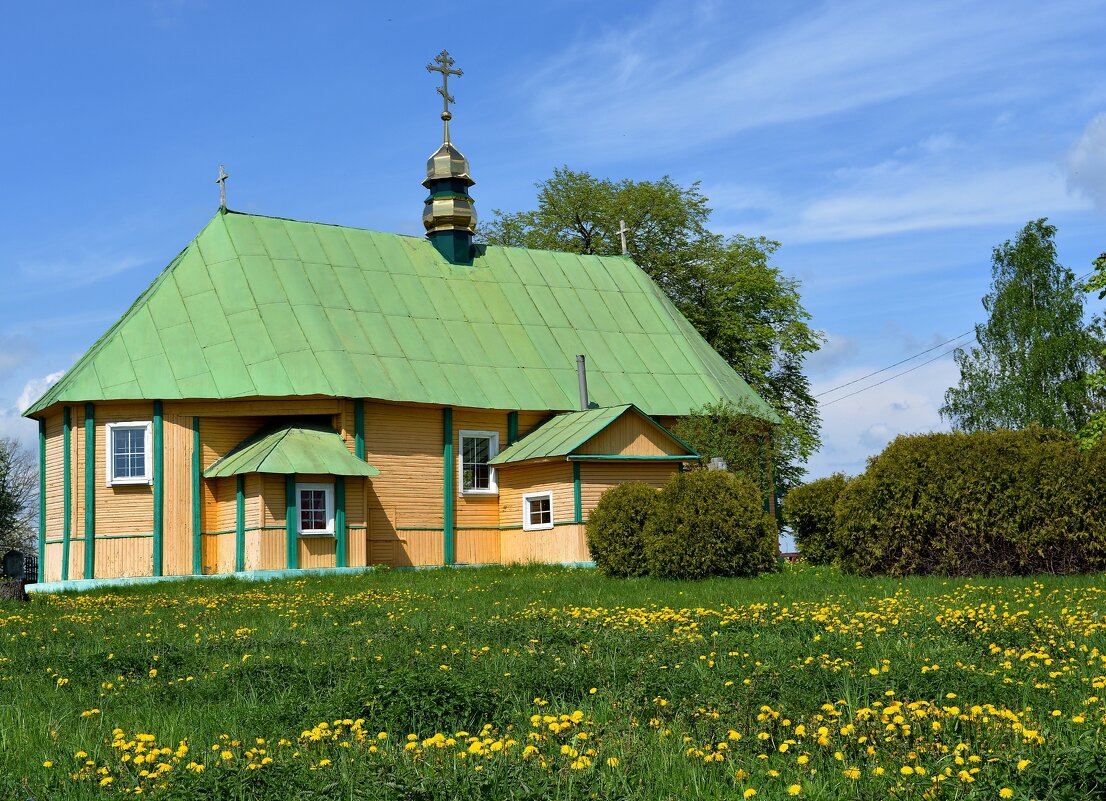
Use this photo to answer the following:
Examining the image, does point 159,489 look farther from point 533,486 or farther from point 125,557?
point 533,486

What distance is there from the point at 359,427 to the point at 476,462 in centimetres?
351

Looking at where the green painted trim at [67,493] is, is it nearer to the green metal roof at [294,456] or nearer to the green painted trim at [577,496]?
the green metal roof at [294,456]

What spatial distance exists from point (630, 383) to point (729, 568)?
10411 mm

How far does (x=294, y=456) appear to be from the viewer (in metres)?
25.5

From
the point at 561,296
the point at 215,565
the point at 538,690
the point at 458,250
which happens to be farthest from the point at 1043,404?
the point at 538,690

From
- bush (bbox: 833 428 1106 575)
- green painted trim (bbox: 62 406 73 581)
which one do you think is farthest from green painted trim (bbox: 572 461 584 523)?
green painted trim (bbox: 62 406 73 581)

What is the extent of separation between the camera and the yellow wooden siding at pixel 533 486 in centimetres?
2759

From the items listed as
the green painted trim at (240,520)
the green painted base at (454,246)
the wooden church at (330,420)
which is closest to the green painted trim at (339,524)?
the wooden church at (330,420)

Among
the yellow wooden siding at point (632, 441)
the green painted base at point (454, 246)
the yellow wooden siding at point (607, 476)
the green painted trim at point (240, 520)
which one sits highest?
the green painted base at point (454, 246)

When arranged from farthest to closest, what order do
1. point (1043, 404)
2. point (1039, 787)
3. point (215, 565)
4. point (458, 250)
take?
1. point (1043, 404)
2. point (458, 250)
3. point (215, 565)
4. point (1039, 787)

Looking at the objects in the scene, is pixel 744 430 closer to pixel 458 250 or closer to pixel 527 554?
pixel 527 554

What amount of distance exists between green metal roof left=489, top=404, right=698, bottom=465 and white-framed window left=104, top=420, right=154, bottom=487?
7.71 metres

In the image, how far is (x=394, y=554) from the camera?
90.6ft

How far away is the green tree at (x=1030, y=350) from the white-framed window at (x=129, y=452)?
94.0 ft
